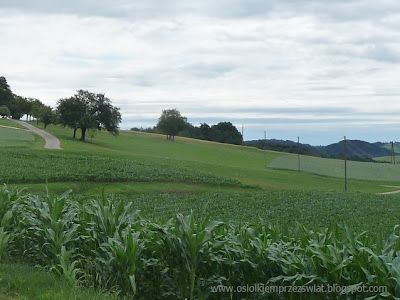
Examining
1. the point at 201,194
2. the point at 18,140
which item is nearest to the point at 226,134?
the point at 18,140

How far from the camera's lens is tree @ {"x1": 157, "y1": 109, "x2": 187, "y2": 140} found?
116 metres

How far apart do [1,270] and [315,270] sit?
3824 mm

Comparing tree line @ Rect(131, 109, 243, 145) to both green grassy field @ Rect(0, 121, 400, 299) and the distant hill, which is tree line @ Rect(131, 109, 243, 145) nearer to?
the distant hill

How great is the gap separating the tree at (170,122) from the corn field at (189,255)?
351 feet

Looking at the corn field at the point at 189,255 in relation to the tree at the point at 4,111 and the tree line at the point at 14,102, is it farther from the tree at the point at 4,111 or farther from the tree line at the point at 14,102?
the tree line at the point at 14,102

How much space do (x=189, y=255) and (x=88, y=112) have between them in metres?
78.0

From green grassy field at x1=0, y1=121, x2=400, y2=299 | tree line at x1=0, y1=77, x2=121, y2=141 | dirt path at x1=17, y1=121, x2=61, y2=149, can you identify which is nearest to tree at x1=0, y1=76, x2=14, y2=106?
dirt path at x1=17, y1=121, x2=61, y2=149

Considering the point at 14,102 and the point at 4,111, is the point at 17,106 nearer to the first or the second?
the point at 14,102

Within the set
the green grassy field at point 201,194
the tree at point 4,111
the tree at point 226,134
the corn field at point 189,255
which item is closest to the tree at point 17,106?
the tree at point 4,111

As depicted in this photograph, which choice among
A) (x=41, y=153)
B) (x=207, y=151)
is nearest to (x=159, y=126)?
(x=207, y=151)

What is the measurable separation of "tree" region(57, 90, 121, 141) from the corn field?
75.1m

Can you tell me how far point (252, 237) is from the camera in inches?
275

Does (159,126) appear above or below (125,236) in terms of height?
above

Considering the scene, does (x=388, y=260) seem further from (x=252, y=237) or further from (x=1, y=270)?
(x=1, y=270)
